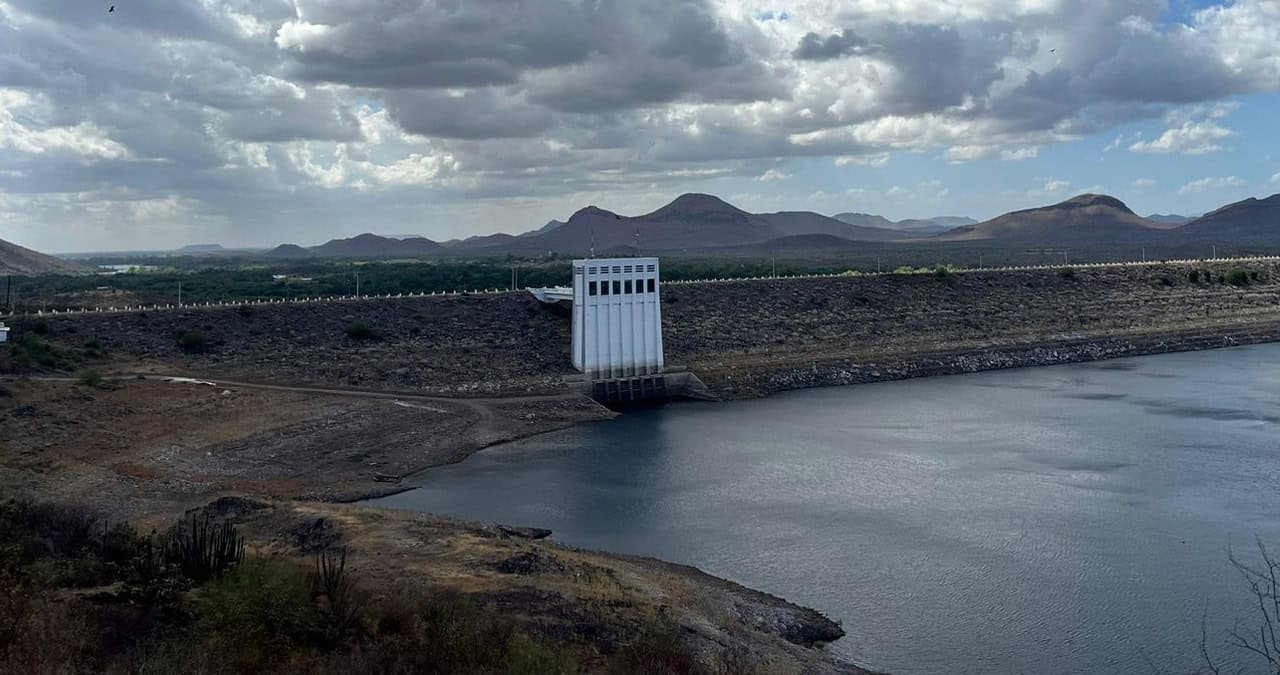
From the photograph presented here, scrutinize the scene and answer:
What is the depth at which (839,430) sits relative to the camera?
129 ft

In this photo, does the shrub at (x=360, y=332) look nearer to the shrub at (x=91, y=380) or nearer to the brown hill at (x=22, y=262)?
the shrub at (x=91, y=380)

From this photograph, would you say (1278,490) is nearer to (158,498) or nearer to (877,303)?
(158,498)

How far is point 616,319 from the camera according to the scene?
4850 centimetres

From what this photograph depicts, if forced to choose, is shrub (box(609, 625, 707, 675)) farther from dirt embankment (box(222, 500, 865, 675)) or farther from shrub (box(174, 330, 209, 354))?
shrub (box(174, 330, 209, 354))

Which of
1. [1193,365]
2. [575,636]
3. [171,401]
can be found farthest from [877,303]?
[575,636]

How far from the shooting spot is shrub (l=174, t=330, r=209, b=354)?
143ft

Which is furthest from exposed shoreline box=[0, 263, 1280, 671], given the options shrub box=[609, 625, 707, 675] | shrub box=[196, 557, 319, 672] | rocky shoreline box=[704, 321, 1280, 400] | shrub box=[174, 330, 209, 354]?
shrub box=[196, 557, 319, 672]

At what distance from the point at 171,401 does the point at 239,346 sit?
930 centimetres

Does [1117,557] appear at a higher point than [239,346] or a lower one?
lower

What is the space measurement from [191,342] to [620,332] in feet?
59.3

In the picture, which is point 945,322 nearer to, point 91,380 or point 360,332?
point 360,332

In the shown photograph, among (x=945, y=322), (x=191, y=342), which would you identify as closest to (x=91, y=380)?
(x=191, y=342)

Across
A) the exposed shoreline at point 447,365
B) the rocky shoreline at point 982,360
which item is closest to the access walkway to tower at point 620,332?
the exposed shoreline at point 447,365

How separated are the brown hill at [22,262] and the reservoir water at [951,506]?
97.4 metres
